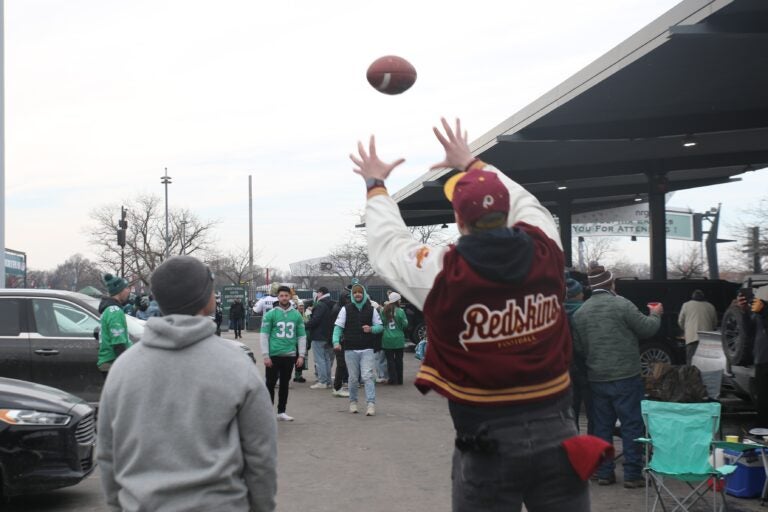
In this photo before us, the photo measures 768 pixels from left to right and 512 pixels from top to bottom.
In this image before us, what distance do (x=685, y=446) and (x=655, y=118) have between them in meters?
10.2

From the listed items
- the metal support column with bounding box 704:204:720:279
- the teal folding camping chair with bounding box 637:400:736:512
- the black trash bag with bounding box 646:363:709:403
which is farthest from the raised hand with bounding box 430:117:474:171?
the metal support column with bounding box 704:204:720:279

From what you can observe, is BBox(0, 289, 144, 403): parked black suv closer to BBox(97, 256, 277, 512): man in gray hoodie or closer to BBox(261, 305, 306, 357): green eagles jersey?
BBox(261, 305, 306, 357): green eagles jersey

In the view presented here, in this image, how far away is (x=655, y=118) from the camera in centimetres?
1572

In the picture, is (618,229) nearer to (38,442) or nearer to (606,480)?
(606,480)

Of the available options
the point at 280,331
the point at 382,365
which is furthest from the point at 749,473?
the point at 382,365

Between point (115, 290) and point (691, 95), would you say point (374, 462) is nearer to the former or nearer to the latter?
point (115, 290)

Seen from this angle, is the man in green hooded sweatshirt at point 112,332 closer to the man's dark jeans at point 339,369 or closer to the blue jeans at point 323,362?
the man's dark jeans at point 339,369

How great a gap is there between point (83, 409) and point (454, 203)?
5183 millimetres

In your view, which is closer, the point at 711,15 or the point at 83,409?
the point at 83,409

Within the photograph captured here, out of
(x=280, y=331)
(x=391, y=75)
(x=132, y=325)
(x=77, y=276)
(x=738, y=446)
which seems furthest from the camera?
(x=77, y=276)

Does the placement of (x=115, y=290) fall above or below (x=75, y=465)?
above

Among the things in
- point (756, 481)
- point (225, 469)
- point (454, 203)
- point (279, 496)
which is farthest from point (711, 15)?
point (225, 469)

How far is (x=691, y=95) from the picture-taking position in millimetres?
14031

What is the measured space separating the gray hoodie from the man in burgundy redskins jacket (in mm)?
655
